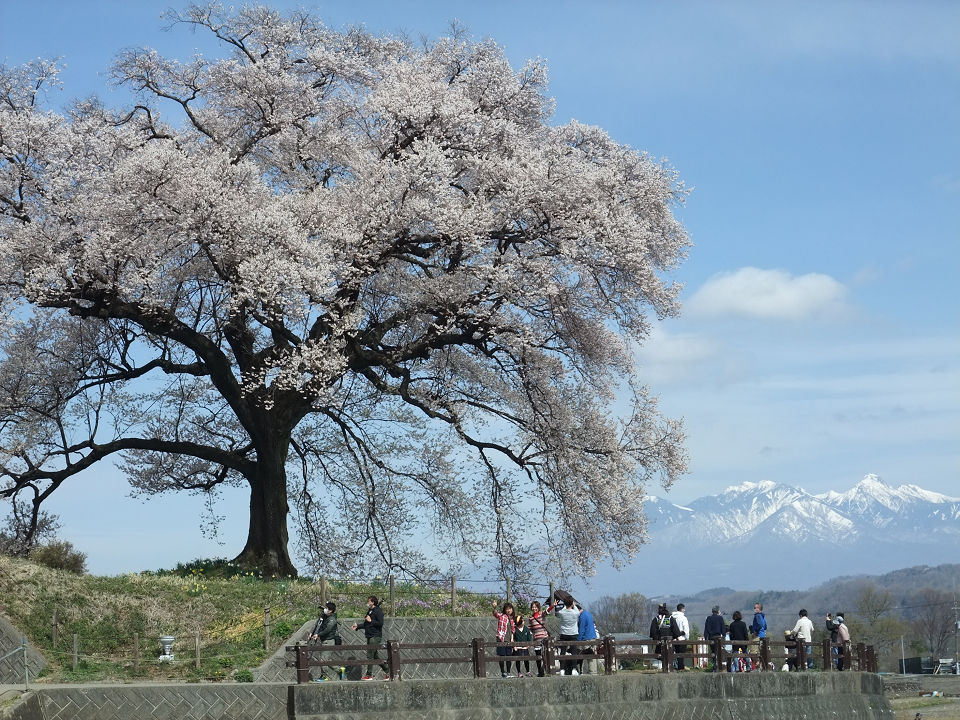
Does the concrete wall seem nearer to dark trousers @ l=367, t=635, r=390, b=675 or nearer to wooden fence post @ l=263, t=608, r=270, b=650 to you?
dark trousers @ l=367, t=635, r=390, b=675

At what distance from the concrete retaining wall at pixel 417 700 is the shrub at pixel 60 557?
15.4 metres

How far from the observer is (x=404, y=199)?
119 feet

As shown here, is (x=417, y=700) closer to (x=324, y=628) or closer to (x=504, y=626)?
(x=504, y=626)

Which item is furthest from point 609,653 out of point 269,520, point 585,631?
point 269,520

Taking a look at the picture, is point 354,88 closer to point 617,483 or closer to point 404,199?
point 404,199

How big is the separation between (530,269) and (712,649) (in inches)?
486

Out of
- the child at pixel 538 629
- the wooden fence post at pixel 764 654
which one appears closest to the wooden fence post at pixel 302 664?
the child at pixel 538 629

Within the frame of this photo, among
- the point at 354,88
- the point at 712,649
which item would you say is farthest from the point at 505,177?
the point at 712,649

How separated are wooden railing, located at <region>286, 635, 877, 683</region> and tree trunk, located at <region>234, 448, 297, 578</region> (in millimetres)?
9346

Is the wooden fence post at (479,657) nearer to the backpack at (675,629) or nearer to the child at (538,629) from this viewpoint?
the child at (538,629)

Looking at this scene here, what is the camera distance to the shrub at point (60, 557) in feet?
128

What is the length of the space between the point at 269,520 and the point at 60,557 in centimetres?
707

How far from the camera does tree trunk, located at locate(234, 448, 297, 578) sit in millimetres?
38438

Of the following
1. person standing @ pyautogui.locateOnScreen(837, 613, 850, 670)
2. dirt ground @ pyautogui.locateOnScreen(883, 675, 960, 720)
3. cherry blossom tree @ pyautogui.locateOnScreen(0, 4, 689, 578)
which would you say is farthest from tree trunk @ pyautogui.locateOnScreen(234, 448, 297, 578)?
dirt ground @ pyautogui.locateOnScreen(883, 675, 960, 720)
